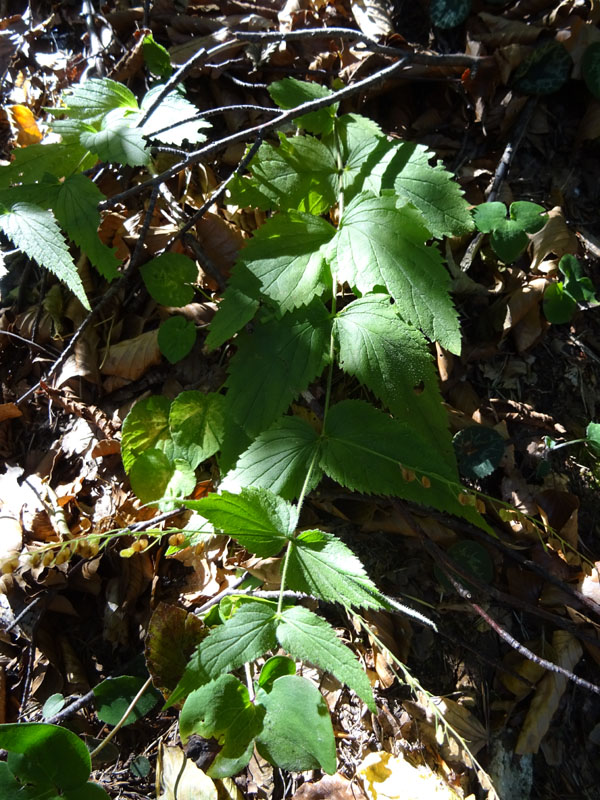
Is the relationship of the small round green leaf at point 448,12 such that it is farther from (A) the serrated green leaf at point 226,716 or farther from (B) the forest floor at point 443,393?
(A) the serrated green leaf at point 226,716

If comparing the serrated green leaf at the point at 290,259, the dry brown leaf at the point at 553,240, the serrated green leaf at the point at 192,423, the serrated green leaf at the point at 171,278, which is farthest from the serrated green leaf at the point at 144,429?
the dry brown leaf at the point at 553,240

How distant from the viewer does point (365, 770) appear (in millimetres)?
1475

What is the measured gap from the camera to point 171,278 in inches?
78.2

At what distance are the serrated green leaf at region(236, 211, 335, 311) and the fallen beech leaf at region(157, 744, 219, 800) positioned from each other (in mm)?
1283

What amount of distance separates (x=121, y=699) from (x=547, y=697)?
1260 millimetres

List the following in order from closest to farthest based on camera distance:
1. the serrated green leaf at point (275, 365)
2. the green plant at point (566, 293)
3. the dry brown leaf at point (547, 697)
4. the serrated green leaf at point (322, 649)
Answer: the serrated green leaf at point (322, 649), the serrated green leaf at point (275, 365), the dry brown leaf at point (547, 697), the green plant at point (566, 293)

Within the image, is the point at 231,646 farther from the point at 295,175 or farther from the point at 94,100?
the point at 94,100

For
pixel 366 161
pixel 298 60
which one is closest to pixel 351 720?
pixel 366 161

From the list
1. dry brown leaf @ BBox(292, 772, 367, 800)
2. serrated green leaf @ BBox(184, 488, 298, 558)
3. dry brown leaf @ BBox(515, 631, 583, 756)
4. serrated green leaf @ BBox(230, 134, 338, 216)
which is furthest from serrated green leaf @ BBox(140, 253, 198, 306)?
dry brown leaf @ BBox(515, 631, 583, 756)

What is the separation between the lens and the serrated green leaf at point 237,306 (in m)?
1.57

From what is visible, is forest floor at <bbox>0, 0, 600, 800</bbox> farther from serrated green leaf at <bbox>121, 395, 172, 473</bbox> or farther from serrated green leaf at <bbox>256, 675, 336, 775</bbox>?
serrated green leaf at <bbox>256, 675, 336, 775</bbox>

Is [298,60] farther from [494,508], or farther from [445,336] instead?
[494,508]

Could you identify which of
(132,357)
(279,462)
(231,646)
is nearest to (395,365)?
(279,462)

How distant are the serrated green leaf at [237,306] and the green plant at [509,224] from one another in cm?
91
